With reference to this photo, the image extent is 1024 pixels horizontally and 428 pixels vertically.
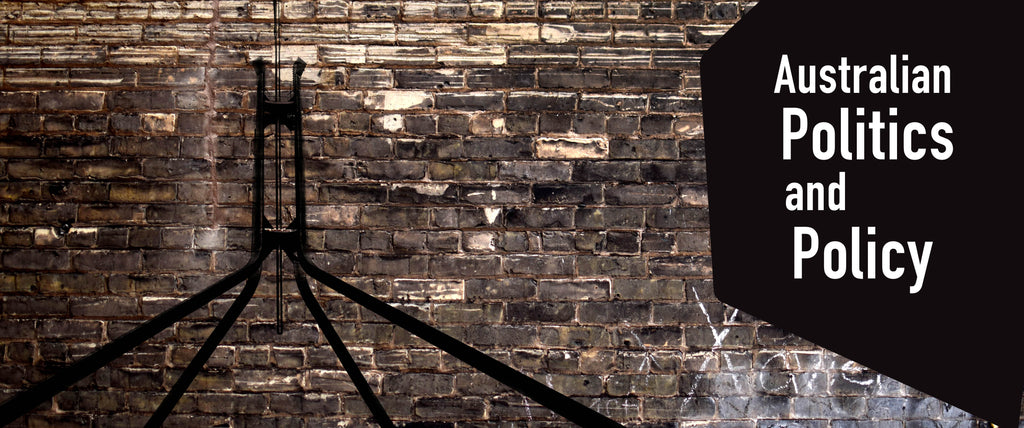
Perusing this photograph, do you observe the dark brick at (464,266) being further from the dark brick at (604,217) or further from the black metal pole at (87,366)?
the black metal pole at (87,366)

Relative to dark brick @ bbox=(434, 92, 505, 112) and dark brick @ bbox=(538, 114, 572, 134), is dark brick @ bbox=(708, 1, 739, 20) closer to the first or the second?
dark brick @ bbox=(538, 114, 572, 134)

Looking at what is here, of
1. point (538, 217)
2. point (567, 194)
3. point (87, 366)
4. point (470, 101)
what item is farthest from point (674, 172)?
point (87, 366)

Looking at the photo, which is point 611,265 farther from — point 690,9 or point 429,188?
point 690,9

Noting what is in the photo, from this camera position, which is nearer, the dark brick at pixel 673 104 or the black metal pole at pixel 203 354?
the black metal pole at pixel 203 354

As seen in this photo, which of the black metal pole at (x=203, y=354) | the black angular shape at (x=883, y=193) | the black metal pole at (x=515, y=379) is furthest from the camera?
the black angular shape at (x=883, y=193)

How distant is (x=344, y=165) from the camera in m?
1.73

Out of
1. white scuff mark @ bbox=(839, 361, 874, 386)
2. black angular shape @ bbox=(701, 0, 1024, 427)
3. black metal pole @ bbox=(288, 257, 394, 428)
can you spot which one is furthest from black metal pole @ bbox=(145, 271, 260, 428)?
white scuff mark @ bbox=(839, 361, 874, 386)

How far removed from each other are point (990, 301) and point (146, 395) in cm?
281

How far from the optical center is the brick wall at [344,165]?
1729 mm

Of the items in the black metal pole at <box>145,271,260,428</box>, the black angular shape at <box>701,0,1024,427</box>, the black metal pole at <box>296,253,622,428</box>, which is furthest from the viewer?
the black angular shape at <box>701,0,1024,427</box>

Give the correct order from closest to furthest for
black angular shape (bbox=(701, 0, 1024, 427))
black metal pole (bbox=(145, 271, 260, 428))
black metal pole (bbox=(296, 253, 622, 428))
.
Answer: black metal pole (bbox=(296, 253, 622, 428)), black metal pole (bbox=(145, 271, 260, 428)), black angular shape (bbox=(701, 0, 1024, 427))

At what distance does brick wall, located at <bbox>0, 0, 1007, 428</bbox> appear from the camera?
1729 millimetres

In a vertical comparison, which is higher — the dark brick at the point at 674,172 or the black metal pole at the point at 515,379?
the dark brick at the point at 674,172

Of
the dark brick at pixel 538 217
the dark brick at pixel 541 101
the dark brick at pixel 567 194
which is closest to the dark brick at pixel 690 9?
the dark brick at pixel 541 101
